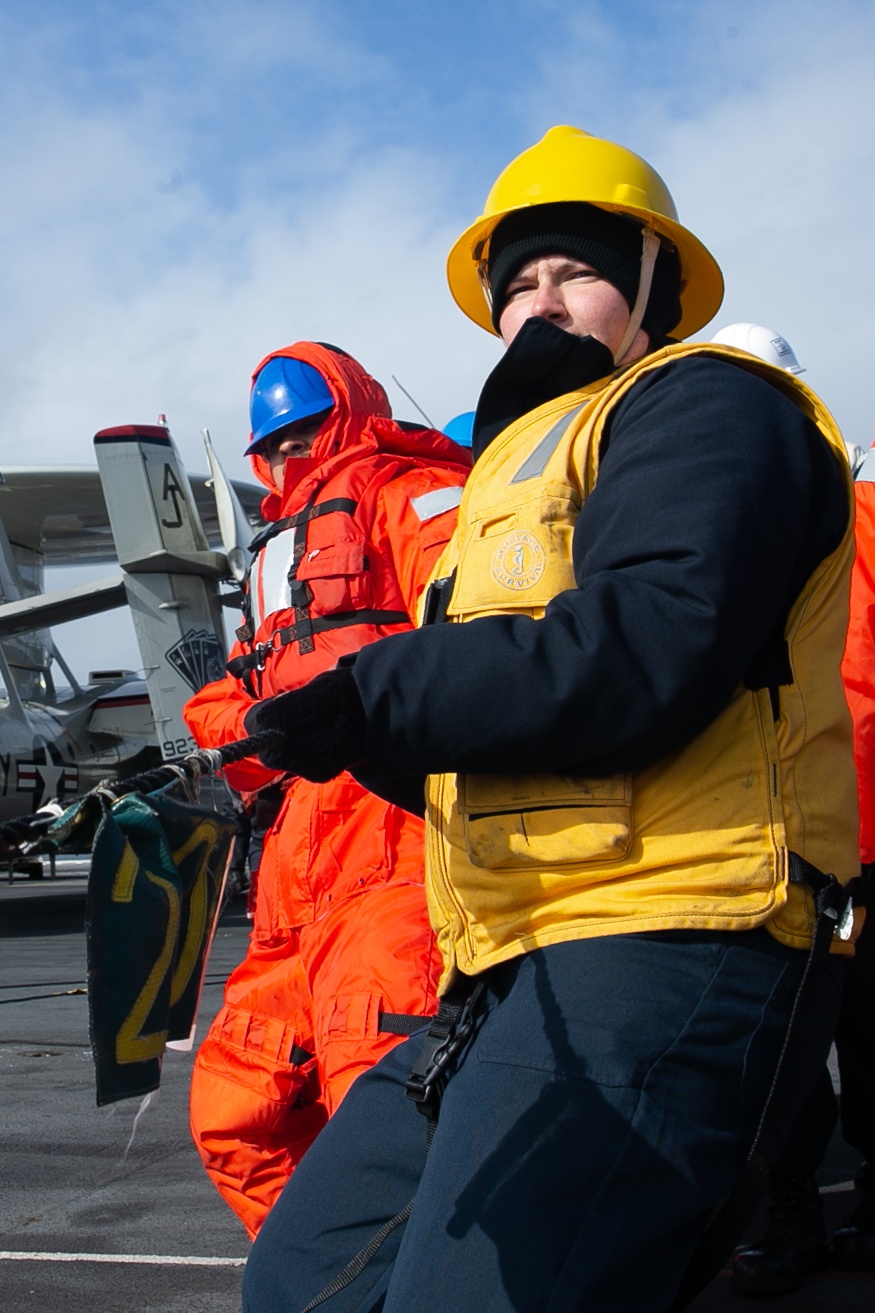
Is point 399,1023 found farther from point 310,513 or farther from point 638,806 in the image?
point 310,513

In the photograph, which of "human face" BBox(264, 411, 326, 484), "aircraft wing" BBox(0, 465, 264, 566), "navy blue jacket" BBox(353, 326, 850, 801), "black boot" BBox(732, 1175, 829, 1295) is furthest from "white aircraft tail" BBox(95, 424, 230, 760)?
"navy blue jacket" BBox(353, 326, 850, 801)

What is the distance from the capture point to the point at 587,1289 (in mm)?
1249

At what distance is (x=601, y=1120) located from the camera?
1266mm

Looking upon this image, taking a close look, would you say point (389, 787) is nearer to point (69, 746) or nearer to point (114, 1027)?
point (114, 1027)

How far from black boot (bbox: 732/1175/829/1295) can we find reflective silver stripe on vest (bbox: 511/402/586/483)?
254 centimetres

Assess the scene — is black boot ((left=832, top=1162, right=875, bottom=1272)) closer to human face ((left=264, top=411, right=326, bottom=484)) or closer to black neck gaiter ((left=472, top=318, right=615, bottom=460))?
human face ((left=264, top=411, right=326, bottom=484))

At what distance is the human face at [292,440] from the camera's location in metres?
3.55

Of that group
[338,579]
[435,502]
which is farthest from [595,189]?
[338,579]

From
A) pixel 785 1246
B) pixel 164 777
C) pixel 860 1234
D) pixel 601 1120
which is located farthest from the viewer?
pixel 860 1234

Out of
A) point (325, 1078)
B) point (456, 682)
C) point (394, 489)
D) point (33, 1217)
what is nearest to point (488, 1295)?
point (456, 682)

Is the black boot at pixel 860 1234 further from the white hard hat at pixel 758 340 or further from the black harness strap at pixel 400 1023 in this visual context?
the white hard hat at pixel 758 340

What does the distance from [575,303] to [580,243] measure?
0.35 feet

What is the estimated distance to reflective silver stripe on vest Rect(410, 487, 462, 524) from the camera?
295 cm

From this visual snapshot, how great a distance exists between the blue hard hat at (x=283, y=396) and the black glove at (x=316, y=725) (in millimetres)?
2220
